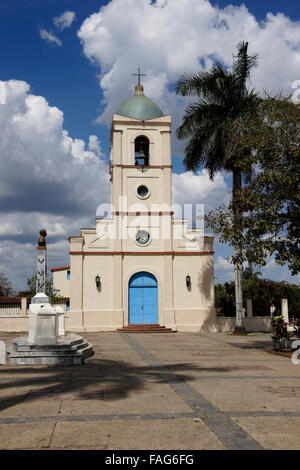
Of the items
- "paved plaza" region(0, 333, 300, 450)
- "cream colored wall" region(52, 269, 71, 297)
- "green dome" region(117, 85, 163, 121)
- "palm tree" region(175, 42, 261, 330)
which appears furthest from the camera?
"cream colored wall" region(52, 269, 71, 297)

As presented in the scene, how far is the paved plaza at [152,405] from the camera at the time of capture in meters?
5.13

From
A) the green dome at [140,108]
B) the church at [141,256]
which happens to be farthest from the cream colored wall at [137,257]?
the green dome at [140,108]

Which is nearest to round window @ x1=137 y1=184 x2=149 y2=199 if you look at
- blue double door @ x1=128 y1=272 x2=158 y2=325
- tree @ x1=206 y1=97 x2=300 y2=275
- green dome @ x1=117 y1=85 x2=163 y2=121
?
green dome @ x1=117 y1=85 x2=163 y2=121

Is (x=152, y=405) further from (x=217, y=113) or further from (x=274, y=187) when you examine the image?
(x=217, y=113)

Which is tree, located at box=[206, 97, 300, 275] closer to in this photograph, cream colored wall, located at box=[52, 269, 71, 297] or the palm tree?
the palm tree

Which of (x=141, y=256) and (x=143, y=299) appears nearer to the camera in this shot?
(x=143, y=299)

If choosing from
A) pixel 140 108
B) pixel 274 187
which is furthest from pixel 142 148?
pixel 274 187

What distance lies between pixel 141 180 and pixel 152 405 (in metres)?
20.3

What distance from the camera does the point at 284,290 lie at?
32.7 metres

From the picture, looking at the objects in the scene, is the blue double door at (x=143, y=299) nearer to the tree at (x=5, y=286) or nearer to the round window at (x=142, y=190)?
the round window at (x=142, y=190)

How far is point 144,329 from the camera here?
79.5 feet

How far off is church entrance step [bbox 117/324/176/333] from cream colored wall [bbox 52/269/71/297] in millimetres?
19853

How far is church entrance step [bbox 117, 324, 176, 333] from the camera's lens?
2403 cm
